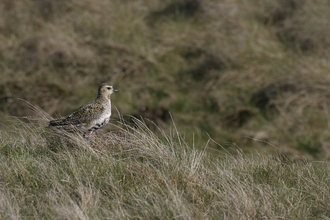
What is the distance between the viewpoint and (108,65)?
43.3ft

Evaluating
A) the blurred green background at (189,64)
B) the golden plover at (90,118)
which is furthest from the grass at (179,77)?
the golden plover at (90,118)

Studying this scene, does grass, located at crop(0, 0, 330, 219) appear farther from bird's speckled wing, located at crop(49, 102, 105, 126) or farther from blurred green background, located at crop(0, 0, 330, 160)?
bird's speckled wing, located at crop(49, 102, 105, 126)

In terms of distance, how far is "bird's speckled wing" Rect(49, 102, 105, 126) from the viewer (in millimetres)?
6359

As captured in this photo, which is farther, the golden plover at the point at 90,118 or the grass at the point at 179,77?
the golden plover at the point at 90,118

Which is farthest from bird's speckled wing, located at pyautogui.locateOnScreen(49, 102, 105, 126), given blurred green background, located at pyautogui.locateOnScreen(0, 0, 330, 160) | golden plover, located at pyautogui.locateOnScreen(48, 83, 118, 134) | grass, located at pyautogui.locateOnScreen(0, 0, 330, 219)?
blurred green background, located at pyautogui.locateOnScreen(0, 0, 330, 160)

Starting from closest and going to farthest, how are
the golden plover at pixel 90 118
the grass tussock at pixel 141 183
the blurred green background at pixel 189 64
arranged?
the grass tussock at pixel 141 183 < the golden plover at pixel 90 118 < the blurred green background at pixel 189 64

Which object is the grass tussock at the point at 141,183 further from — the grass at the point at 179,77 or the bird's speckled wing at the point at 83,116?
the bird's speckled wing at the point at 83,116

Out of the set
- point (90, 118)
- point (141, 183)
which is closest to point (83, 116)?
point (90, 118)

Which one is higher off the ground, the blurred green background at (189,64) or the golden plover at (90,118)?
the golden plover at (90,118)

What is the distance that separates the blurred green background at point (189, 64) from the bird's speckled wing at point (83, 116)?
4.83m

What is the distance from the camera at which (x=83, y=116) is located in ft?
21.0

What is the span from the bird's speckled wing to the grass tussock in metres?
0.30

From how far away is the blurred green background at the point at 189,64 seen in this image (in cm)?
1130

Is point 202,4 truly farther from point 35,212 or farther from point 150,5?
point 35,212
